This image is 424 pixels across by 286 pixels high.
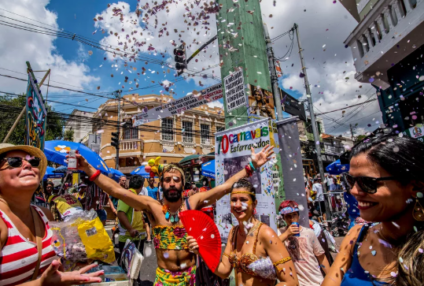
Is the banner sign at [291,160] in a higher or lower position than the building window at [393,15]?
lower

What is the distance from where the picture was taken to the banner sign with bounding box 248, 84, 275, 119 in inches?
192

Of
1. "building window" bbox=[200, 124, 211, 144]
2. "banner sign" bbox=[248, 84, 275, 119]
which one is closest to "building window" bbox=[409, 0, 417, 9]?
"banner sign" bbox=[248, 84, 275, 119]

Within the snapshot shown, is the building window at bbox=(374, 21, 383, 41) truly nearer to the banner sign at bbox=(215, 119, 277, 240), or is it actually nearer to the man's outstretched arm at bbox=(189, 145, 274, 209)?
the banner sign at bbox=(215, 119, 277, 240)

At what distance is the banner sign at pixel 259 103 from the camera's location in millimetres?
4887

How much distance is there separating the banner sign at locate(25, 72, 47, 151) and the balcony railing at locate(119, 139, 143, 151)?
69.8 feet

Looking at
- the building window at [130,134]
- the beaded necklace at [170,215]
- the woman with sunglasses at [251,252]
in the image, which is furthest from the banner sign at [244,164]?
the building window at [130,134]

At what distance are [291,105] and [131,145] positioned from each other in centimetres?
1853

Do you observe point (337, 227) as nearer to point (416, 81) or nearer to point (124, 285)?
point (416, 81)

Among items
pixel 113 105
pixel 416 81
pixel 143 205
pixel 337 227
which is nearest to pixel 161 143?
pixel 113 105

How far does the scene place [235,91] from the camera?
203 inches

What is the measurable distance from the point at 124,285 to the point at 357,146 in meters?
2.06

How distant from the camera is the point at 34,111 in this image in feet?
Result: 10.8

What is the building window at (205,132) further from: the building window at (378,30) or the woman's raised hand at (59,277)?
the woman's raised hand at (59,277)

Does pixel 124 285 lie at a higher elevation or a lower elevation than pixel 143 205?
lower
